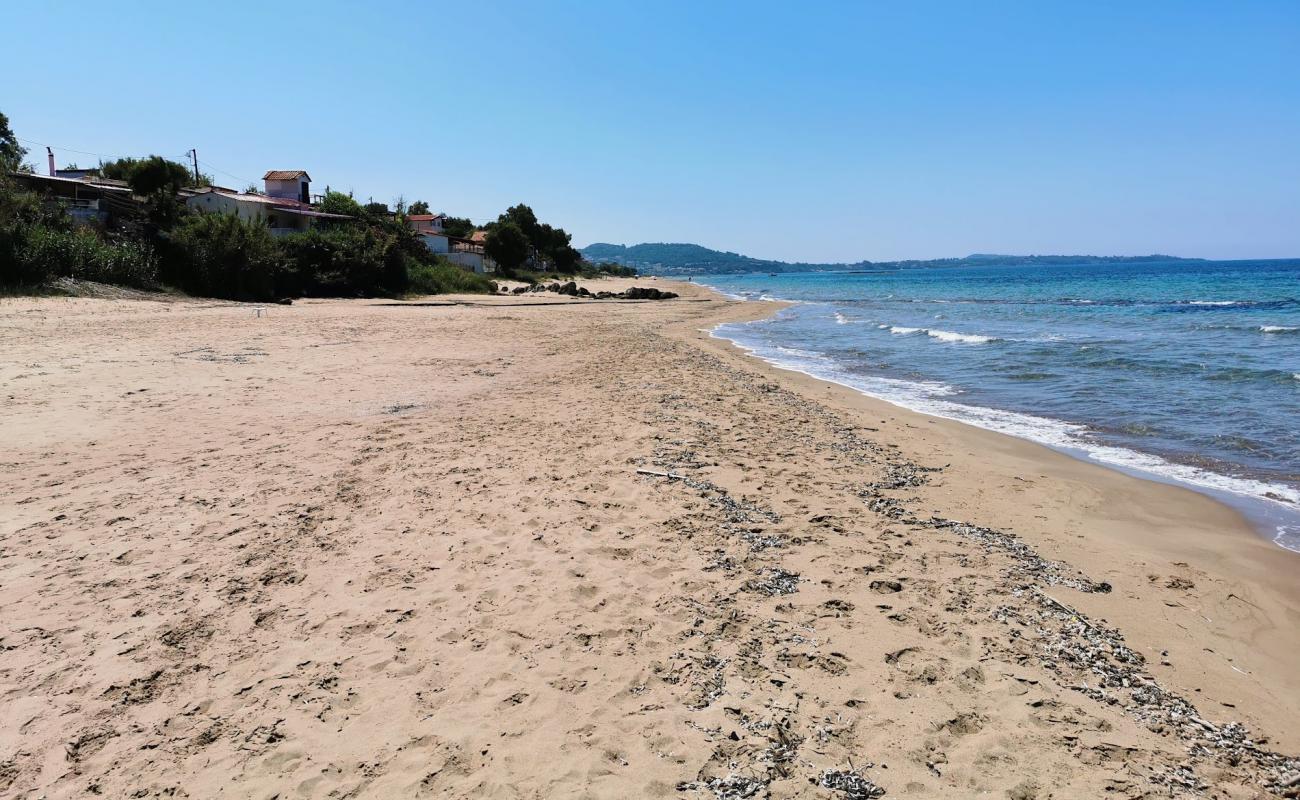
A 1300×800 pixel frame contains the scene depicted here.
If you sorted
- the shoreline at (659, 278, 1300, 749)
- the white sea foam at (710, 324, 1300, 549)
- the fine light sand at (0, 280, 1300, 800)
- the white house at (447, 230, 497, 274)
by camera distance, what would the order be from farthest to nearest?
the white house at (447, 230, 497, 274) < the white sea foam at (710, 324, 1300, 549) < the shoreline at (659, 278, 1300, 749) < the fine light sand at (0, 280, 1300, 800)

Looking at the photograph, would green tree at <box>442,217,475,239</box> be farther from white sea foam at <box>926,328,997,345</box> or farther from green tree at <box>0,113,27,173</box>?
white sea foam at <box>926,328,997,345</box>

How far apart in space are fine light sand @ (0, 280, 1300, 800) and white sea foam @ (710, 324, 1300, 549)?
73cm

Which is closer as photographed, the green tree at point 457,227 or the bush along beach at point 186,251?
the bush along beach at point 186,251

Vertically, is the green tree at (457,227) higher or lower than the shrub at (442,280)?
higher

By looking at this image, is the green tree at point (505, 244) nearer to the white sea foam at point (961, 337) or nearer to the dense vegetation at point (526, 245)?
the dense vegetation at point (526, 245)

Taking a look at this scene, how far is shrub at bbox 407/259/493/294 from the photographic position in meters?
40.3

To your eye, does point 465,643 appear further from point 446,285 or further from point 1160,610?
point 446,285

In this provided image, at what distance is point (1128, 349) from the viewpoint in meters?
21.1

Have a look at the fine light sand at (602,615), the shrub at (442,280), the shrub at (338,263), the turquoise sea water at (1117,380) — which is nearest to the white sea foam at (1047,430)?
the turquoise sea water at (1117,380)

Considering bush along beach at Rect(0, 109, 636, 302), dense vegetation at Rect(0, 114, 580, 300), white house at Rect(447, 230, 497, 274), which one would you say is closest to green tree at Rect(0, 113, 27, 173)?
bush along beach at Rect(0, 109, 636, 302)

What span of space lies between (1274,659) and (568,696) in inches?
176

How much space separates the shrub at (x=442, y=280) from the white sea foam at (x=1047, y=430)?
26.9 metres

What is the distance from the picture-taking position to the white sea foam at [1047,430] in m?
8.02

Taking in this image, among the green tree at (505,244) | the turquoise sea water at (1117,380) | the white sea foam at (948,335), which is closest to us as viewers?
the turquoise sea water at (1117,380)
